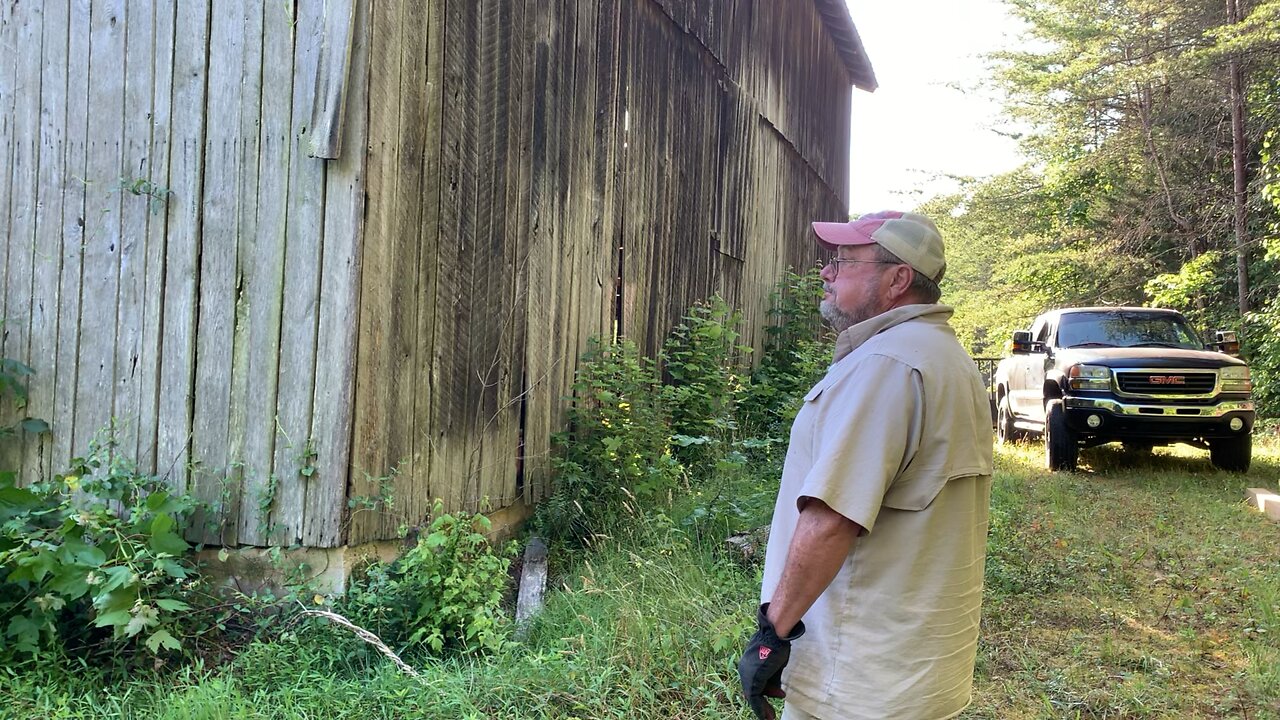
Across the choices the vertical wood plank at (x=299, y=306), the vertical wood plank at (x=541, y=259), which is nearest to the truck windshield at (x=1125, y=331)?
the vertical wood plank at (x=541, y=259)

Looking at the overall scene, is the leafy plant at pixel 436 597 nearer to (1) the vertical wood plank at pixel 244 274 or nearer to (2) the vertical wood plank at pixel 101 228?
(1) the vertical wood plank at pixel 244 274

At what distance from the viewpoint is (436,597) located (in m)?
4.18

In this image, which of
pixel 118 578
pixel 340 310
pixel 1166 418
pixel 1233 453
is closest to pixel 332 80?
pixel 340 310

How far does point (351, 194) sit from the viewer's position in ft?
13.1

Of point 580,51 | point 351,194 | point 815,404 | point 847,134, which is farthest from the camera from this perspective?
point 847,134

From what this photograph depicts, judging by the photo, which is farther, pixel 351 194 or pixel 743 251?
pixel 743 251

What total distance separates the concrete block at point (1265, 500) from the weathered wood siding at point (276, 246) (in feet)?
22.4

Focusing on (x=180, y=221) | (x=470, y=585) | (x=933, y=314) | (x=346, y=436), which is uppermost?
(x=180, y=221)

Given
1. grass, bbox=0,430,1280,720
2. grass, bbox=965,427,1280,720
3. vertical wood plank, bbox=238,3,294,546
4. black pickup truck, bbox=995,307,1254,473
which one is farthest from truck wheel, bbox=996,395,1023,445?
vertical wood plank, bbox=238,3,294,546

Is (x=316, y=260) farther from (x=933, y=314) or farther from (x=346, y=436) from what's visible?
(x=933, y=314)

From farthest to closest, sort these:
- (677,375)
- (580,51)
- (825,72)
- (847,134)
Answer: (847,134)
(825,72)
(677,375)
(580,51)

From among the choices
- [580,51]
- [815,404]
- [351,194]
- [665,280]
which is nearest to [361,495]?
[351,194]

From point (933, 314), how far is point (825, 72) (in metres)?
14.2

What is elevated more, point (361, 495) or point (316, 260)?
point (316, 260)
